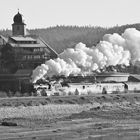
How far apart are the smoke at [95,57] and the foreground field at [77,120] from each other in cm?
1404

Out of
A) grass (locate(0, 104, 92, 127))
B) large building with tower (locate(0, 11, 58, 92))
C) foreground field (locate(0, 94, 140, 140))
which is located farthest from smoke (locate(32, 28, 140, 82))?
grass (locate(0, 104, 92, 127))

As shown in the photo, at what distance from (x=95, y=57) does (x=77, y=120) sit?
133ft

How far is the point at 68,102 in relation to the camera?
2982 inches

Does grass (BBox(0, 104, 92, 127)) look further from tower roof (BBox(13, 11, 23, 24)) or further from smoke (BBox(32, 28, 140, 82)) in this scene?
tower roof (BBox(13, 11, 23, 24))

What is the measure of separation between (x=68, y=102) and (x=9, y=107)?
11.0 metres

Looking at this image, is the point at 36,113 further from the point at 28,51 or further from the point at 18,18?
the point at 18,18

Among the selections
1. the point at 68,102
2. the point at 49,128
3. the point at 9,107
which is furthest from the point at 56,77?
the point at 49,128

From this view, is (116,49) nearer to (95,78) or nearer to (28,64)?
(95,78)

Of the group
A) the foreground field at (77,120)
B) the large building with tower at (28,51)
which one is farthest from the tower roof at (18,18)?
the foreground field at (77,120)

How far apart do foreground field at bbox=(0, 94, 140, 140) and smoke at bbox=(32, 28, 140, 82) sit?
46.1ft

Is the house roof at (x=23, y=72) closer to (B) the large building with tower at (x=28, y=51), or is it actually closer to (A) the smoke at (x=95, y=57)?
(B) the large building with tower at (x=28, y=51)

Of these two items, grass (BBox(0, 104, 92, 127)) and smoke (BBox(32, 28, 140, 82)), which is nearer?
grass (BBox(0, 104, 92, 127))

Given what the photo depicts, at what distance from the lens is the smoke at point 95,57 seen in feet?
314

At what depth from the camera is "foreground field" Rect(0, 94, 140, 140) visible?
177ft
